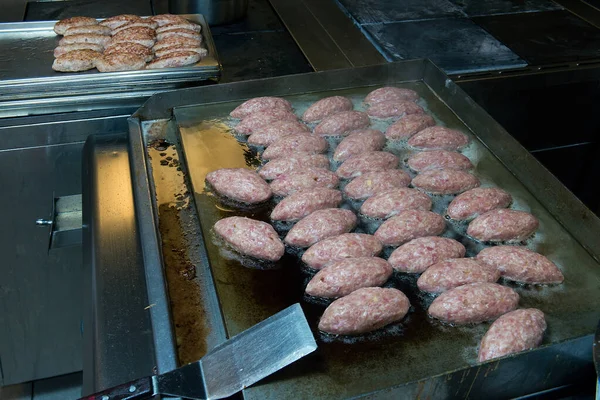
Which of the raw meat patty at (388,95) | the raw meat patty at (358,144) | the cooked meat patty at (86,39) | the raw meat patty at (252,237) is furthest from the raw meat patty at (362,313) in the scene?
the cooked meat patty at (86,39)

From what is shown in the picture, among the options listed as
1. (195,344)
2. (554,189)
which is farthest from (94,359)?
(554,189)

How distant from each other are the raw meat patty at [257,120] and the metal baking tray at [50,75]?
354mm

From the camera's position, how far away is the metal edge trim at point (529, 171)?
1773 millimetres

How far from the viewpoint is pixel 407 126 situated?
223 cm

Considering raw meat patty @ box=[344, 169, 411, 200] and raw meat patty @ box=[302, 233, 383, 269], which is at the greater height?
raw meat patty @ box=[344, 169, 411, 200]

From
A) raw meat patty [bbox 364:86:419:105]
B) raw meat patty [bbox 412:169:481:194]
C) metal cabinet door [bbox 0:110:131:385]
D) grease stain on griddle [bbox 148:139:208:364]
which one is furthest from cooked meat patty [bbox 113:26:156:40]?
raw meat patty [bbox 412:169:481:194]

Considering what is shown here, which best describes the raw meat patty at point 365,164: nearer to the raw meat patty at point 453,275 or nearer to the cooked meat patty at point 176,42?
the raw meat patty at point 453,275

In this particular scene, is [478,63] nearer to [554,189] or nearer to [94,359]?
[554,189]

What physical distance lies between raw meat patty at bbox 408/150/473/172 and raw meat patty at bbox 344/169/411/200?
127 mm

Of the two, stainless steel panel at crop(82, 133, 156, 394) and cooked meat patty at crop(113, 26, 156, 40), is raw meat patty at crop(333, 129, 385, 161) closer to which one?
stainless steel panel at crop(82, 133, 156, 394)

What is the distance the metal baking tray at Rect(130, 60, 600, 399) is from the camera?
133 cm

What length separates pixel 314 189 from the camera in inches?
74.5

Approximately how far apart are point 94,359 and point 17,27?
1915mm

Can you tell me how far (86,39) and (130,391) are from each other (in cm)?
187
